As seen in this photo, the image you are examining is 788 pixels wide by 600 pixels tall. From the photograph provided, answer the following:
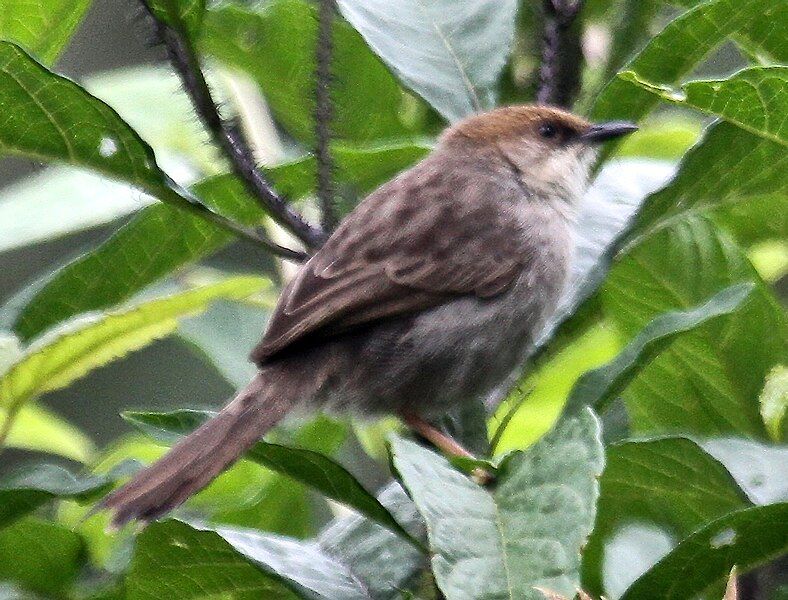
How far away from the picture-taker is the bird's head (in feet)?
13.9

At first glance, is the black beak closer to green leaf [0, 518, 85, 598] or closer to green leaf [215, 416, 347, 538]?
green leaf [215, 416, 347, 538]

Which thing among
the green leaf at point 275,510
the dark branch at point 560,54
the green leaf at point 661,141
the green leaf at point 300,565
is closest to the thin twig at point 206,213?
the green leaf at point 275,510

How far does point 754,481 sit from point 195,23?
1.57m

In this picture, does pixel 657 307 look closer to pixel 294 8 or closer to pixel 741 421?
pixel 741 421

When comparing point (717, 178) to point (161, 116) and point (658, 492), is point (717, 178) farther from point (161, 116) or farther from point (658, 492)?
point (161, 116)

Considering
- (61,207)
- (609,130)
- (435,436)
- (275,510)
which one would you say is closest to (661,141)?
(609,130)

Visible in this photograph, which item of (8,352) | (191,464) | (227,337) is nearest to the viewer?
(8,352)

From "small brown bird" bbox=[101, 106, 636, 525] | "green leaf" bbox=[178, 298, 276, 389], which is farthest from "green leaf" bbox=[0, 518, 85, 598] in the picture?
"green leaf" bbox=[178, 298, 276, 389]

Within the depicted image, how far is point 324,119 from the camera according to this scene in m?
2.90

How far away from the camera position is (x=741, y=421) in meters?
3.02

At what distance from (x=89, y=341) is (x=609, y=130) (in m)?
1.57

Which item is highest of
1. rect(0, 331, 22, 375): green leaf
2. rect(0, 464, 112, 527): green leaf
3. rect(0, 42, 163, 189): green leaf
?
rect(0, 42, 163, 189): green leaf

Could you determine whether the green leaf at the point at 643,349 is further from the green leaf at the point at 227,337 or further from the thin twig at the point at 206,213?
the green leaf at the point at 227,337

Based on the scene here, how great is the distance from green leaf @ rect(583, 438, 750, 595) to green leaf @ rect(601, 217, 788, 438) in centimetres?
27
